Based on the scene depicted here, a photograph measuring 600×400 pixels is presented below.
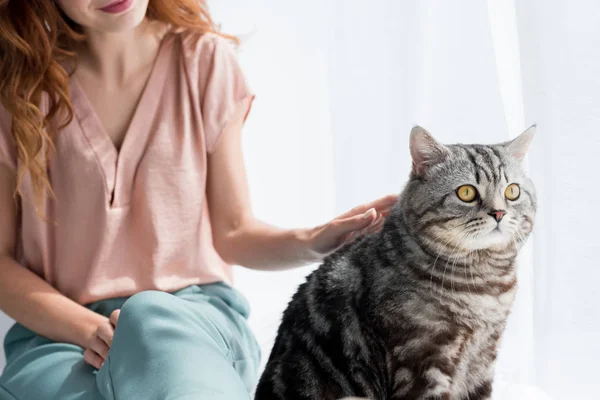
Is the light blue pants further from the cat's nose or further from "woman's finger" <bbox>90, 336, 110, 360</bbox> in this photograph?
the cat's nose

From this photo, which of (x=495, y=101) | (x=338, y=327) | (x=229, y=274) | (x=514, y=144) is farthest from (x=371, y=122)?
(x=338, y=327)

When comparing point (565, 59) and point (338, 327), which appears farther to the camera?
point (565, 59)

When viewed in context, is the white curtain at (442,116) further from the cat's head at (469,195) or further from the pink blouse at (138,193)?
the pink blouse at (138,193)

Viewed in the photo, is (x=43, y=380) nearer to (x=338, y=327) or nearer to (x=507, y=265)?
(x=338, y=327)

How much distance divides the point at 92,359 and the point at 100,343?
0.11ft

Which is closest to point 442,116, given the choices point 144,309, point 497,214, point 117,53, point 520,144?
point 520,144

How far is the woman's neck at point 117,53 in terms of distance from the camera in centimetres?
164

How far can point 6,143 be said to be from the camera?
5.23 feet

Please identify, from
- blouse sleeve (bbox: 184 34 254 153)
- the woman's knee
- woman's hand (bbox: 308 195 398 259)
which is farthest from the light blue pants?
blouse sleeve (bbox: 184 34 254 153)

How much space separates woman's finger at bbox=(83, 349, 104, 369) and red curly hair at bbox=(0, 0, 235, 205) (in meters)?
0.32

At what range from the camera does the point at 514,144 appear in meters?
1.33

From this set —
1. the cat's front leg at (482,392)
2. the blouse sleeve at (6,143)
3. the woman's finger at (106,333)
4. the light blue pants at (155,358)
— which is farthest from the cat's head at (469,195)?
the blouse sleeve at (6,143)

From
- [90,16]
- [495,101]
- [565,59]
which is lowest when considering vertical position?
[495,101]

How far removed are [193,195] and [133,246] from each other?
154 mm
